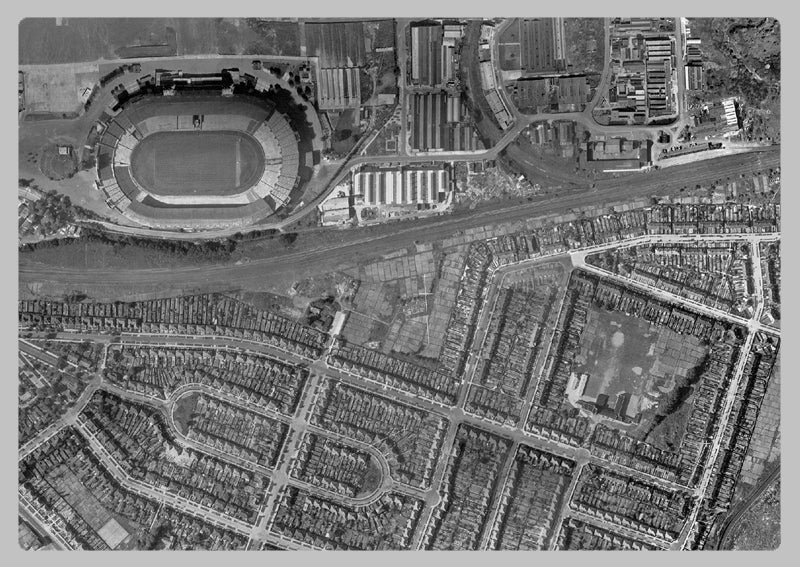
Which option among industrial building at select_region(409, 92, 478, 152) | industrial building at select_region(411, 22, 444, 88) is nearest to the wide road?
industrial building at select_region(409, 92, 478, 152)

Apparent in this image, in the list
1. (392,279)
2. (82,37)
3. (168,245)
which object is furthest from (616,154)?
(82,37)

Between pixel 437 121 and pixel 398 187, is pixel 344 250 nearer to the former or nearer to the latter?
pixel 398 187

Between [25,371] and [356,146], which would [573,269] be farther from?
[25,371]

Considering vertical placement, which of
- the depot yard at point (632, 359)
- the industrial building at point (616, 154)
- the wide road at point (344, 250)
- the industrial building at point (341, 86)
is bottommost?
the depot yard at point (632, 359)

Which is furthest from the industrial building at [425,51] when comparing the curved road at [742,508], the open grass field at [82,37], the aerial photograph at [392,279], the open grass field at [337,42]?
→ the curved road at [742,508]

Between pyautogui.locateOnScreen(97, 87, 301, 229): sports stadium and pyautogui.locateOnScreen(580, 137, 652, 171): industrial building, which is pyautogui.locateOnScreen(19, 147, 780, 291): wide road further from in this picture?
pyautogui.locateOnScreen(97, 87, 301, 229): sports stadium

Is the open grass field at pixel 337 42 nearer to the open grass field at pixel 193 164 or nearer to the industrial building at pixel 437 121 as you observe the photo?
the industrial building at pixel 437 121

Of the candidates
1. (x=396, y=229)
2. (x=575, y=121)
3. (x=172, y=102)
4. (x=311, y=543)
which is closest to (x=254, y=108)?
(x=172, y=102)

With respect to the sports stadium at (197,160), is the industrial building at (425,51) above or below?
above
